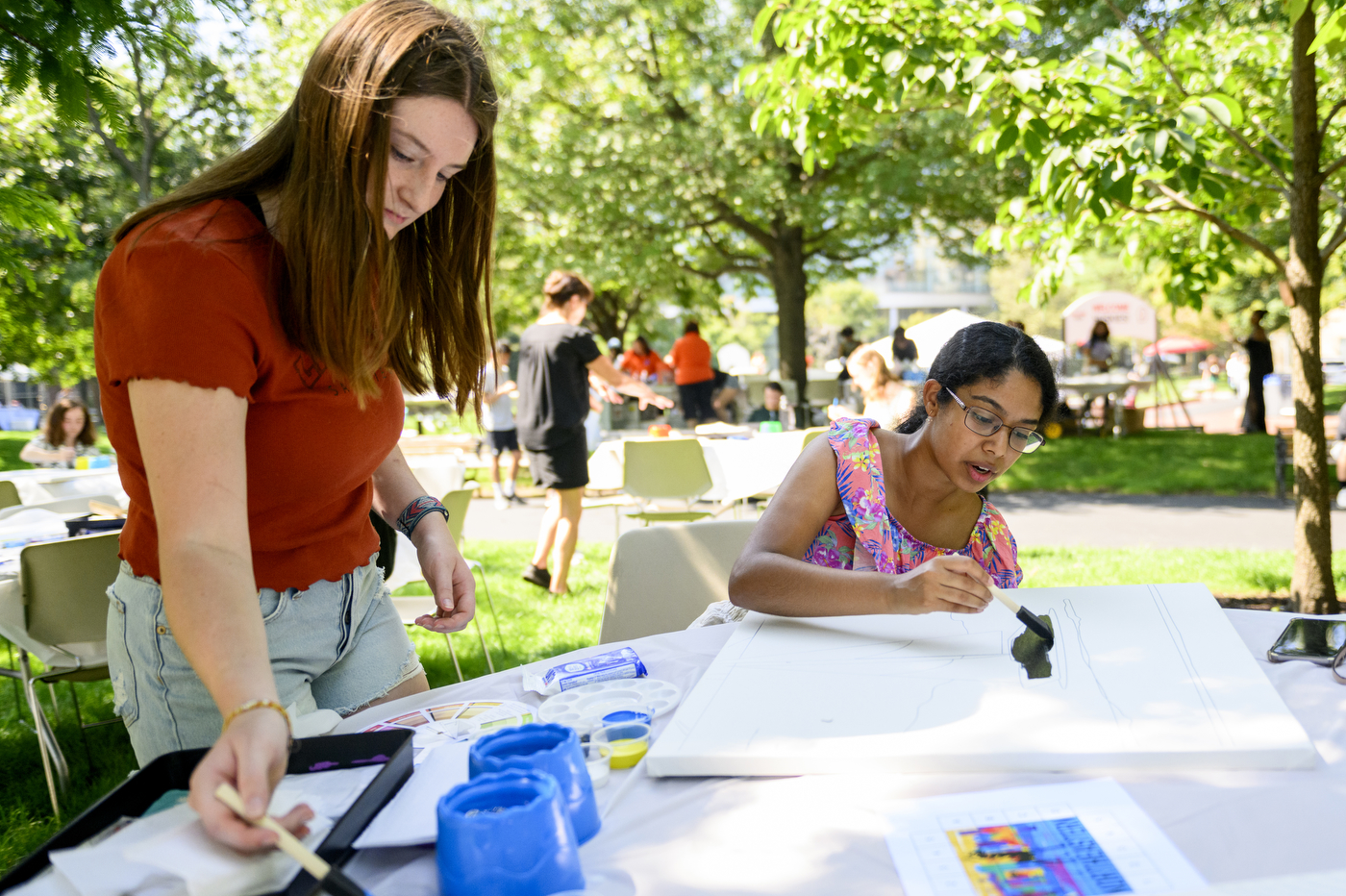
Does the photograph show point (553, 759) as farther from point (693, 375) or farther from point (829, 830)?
point (693, 375)

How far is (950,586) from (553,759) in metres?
0.82

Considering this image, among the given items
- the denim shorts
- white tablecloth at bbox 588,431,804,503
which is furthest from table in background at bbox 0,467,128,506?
the denim shorts

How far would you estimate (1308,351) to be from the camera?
13.0 feet

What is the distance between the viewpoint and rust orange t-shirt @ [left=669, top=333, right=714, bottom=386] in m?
13.8

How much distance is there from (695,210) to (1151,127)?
33.1 ft

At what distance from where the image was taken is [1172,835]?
3.31 feet

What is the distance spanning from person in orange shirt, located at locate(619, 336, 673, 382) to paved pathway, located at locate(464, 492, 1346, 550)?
23.7 feet

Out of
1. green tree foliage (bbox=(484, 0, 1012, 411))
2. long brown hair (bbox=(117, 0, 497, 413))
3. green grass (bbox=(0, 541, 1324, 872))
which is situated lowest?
green grass (bbox=(0, 541, 1324, 872))

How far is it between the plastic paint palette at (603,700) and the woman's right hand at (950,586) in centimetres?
44

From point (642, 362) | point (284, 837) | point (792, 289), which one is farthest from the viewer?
point (642, 362)

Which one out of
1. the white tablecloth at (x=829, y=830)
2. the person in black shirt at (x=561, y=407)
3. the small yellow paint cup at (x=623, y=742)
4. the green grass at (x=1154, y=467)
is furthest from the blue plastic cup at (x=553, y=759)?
the green grass at (x=1154, y=467)

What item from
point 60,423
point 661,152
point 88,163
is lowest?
point 60,423

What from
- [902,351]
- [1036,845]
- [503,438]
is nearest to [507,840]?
[1036,845]

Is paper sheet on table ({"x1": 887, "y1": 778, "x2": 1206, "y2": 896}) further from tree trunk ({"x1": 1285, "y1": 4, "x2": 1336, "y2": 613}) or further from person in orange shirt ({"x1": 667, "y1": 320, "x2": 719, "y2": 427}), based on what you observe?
person in orange shirt ({"x1": 667, "y1": 320, "x2": 719, "y2": 427})
